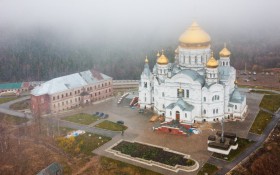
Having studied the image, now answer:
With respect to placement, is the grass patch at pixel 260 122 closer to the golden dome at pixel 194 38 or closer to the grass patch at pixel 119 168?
the golden dome at pixel 194 38

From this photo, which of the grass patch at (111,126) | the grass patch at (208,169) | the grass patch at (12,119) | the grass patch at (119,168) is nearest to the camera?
the grass patch at (208,169)

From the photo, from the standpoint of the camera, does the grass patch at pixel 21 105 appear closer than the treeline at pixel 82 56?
Yes

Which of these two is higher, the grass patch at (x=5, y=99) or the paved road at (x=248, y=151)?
the grass patch at (x=5, y=99)

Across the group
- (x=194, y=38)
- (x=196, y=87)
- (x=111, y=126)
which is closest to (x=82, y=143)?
(x=111, y=126)

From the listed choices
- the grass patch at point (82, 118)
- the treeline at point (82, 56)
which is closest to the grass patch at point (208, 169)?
the grass patch at point (82, 118)

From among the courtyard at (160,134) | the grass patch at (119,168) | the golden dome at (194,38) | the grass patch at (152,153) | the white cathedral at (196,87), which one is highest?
the golden dome at (194,38)

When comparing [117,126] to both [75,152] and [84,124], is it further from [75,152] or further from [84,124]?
[75,152]

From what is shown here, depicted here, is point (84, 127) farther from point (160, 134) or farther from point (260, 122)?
point (260, 122)

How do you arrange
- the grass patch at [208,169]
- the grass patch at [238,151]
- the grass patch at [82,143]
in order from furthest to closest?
the grass patch at [82,143] → the grass patch at [238,151] → the grass patch at [208,169]
